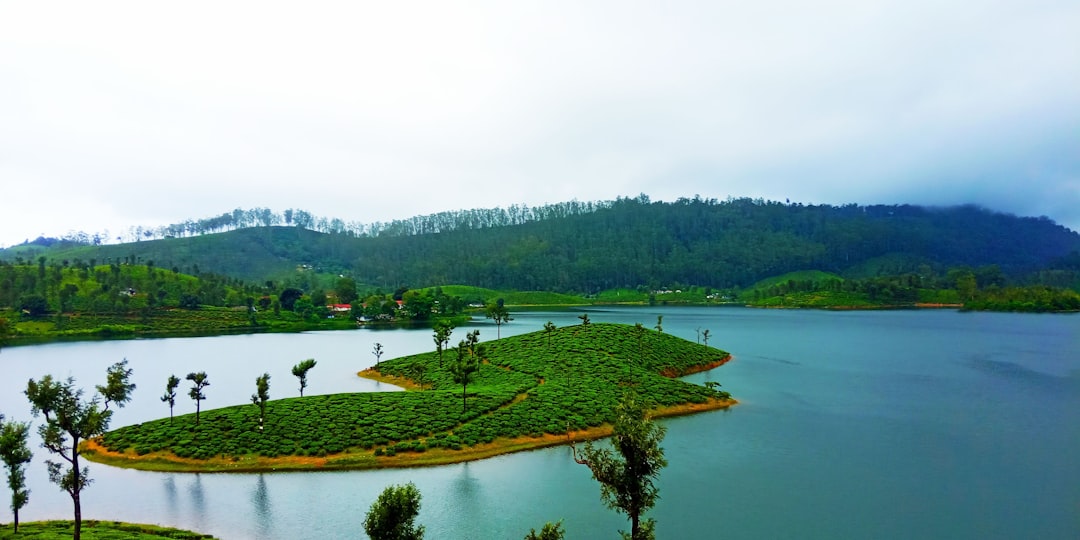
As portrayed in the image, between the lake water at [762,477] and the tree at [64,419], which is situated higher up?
the tree at [64,419]

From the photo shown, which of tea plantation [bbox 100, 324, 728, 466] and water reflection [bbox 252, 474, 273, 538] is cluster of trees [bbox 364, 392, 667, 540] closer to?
water reflection [bbox 252, 474, 273, 538]

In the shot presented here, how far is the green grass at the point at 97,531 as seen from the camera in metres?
31.2

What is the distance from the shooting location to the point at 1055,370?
94.6 metres

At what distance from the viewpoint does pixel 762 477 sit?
4456cm

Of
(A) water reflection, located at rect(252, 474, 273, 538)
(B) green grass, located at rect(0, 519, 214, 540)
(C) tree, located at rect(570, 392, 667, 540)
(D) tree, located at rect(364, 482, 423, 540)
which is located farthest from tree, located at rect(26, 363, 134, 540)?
(C) tree, located at rect(570, 392, 667, 540)

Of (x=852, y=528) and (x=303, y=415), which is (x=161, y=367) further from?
(x=852, y=528)

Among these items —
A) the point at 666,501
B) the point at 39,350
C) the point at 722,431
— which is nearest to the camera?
the point at 666,501

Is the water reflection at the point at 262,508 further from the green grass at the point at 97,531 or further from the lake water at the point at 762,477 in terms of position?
the green grass at the point at 97,531

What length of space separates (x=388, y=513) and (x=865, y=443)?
171ft

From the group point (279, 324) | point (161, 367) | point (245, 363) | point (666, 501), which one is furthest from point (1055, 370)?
point (279, 324)

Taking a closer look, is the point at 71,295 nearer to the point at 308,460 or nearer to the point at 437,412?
the point at 308,460

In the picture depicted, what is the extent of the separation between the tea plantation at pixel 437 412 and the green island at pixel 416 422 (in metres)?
0.11

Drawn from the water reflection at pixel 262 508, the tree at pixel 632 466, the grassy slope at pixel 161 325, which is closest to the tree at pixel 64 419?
the water reflection at pixel 262 508

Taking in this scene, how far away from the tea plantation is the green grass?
1259 centimetres
